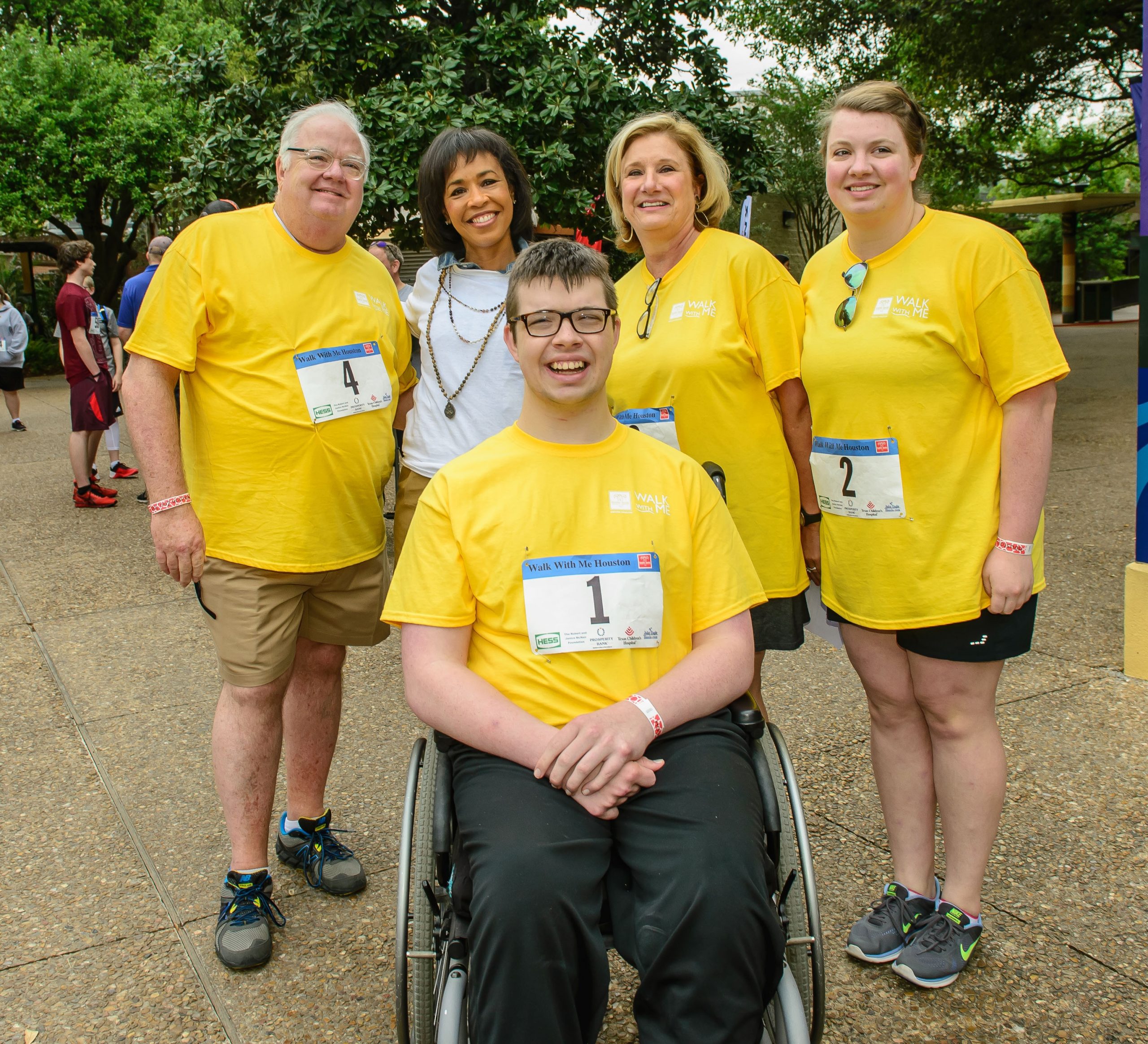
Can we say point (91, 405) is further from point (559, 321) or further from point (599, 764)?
point (599, 764)

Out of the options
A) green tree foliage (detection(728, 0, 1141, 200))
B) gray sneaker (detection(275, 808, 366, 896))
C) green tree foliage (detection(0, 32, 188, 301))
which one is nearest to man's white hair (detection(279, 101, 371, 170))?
gray sneaker (detection(275, 808, 366, 896))

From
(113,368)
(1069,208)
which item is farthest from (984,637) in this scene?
(1069,208)

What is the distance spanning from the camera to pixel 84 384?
815 cm

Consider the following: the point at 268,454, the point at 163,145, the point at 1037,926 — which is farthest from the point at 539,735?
the point at 163,145

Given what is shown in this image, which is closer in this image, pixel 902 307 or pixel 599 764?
pixel 599 764

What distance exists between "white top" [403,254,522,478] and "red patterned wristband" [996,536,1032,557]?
1.26m

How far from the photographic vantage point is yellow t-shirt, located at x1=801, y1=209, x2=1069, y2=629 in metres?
2.30

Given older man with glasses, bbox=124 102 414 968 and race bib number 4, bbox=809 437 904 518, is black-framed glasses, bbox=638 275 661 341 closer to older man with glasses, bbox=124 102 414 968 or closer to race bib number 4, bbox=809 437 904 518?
race bib number 4, bbox=809 437 904 518

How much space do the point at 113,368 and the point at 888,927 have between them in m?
7.85

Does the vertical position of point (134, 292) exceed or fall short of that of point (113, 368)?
it exceeds it

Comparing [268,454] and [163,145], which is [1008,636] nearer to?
[268,454]

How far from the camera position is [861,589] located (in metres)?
2.54

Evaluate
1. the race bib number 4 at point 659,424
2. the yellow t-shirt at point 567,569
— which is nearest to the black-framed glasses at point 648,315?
the race bib number 4 at point 659,424

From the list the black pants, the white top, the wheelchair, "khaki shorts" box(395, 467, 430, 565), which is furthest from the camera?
"khaki shorts" box(395, 467, 430, 565)
